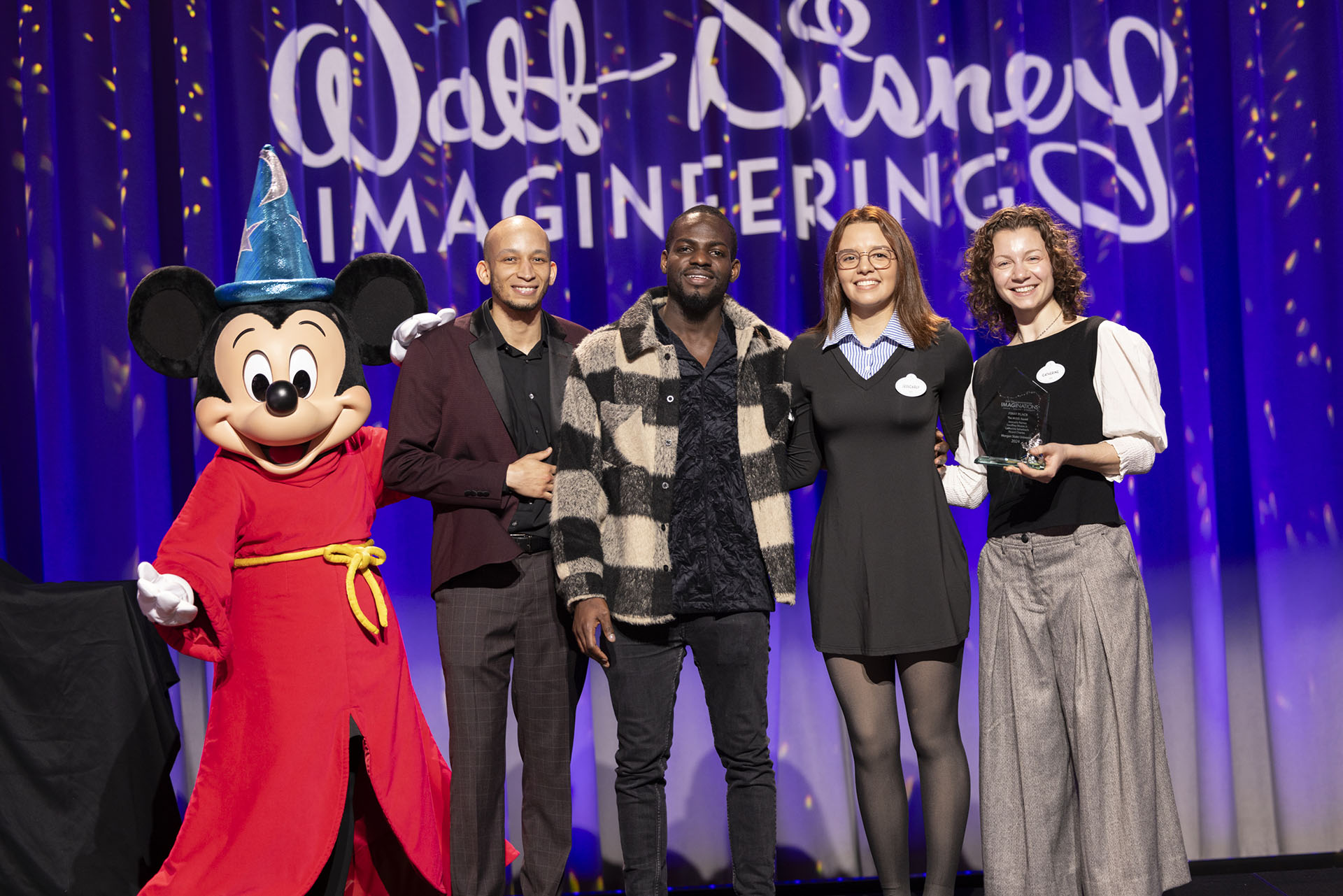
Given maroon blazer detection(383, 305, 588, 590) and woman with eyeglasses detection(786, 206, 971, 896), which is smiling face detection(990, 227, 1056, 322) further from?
maroon blazer detection(383, 305, 588, 590)

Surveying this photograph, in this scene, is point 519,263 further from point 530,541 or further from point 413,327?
point 530,541

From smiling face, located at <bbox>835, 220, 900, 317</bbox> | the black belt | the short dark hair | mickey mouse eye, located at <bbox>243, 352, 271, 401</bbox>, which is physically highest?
the short dark hair

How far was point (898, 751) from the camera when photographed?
2322 mm

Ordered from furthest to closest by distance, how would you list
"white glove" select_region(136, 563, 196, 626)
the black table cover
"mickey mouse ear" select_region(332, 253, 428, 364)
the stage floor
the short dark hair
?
the stage floor < the black table cover < "mickey mouse ear" select_region(332, 253, 428, 364) < the short dark hair < "white glove" select_region(136, 563, 196, 626)

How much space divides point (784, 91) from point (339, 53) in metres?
1.47

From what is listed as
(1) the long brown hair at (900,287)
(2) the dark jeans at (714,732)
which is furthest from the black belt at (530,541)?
(1) the long brown hair at (900,287)

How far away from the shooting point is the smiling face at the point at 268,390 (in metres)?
2.33

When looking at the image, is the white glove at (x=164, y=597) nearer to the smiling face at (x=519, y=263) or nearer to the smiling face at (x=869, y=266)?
the smiling face at (x=519, y=263)

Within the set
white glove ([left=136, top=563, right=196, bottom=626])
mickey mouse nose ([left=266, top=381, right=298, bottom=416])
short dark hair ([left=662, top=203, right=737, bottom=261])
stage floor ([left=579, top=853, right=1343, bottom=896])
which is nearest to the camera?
white glove ([left=136, top=563, right=196, bottom=626])

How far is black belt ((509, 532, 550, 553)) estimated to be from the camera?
245 centimetres

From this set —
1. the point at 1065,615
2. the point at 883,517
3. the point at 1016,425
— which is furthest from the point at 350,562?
the point at 1065,615

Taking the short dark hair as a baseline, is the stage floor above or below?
below

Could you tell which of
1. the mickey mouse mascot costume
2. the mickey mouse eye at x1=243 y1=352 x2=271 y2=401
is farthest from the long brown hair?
the mickey mouse eye at x1=243 y1=352 x2=271 y2=401

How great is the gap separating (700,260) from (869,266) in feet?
1.28
